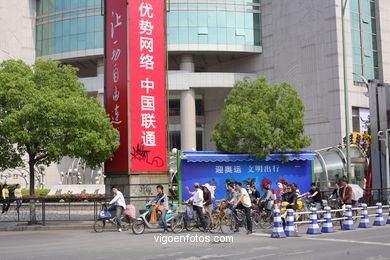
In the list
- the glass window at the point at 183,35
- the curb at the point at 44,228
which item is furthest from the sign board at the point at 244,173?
the glass window at the point at 183,35

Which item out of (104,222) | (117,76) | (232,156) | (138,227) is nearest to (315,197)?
(138,227)

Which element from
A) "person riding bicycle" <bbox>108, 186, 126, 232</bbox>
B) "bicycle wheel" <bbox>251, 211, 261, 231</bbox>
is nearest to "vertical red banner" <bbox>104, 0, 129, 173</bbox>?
"person riding bicycle" <bbox>108, 186, 126, 232</bbox>

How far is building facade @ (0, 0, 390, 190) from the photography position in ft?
164

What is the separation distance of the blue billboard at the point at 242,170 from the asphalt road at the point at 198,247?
7079 mm

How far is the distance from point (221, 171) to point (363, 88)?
1241 inches

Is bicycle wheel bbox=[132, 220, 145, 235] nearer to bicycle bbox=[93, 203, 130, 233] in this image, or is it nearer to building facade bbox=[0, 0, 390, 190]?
bicycle bbox=[93, 203, 130, 233]

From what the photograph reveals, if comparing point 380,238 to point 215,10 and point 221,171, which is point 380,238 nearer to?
point 221,171

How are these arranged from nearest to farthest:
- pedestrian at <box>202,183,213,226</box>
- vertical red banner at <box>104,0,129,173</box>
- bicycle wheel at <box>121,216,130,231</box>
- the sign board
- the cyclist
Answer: the cyclist, pedestrian at <box>202,183,213,226</box>, bicycle wheel at <box>121,216,130,231</box>, vertical red banner at <box>104,0,129,173</box>, the sign board

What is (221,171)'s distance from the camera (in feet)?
83.0

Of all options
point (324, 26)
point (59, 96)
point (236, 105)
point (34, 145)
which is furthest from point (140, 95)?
point (324, 26)

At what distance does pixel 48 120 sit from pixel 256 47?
128ft

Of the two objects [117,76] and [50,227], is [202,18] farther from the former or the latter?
[50,227]

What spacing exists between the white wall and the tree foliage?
38357 millimetres

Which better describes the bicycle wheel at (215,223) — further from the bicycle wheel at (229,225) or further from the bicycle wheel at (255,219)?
→ the bicycle wheel at (255,219)
